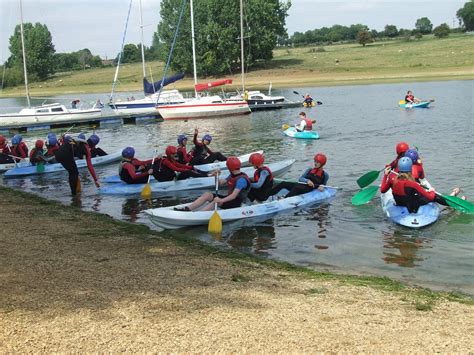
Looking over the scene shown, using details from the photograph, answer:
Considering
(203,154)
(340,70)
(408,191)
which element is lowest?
(408,191)

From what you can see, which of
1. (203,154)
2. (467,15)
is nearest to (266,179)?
(203,154)

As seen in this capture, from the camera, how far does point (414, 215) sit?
1166cm

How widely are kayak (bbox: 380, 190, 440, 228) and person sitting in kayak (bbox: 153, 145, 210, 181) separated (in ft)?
19.9

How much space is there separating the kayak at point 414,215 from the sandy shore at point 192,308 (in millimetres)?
3822

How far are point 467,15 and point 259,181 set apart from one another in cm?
12617

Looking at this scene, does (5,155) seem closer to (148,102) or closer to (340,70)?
(148,102)

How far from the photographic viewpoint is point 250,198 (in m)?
13.3

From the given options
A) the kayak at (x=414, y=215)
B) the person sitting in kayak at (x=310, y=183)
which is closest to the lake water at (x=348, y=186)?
the kayak at (x=414, y=215)

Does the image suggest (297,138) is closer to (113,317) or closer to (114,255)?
(114,255)

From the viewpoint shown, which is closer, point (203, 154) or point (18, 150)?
point (203, 154)

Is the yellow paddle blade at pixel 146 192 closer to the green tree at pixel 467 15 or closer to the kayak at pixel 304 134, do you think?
the kayak at pixel 304 134

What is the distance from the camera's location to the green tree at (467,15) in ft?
403

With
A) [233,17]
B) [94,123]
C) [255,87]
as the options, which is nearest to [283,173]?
[94,123]

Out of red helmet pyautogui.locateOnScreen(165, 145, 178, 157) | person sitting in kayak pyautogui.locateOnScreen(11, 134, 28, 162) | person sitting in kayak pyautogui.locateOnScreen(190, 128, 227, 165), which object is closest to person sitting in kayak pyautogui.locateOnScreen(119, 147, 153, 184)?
red helmet pyautogui.locateOnScreen(165, 145, 178, 157)
